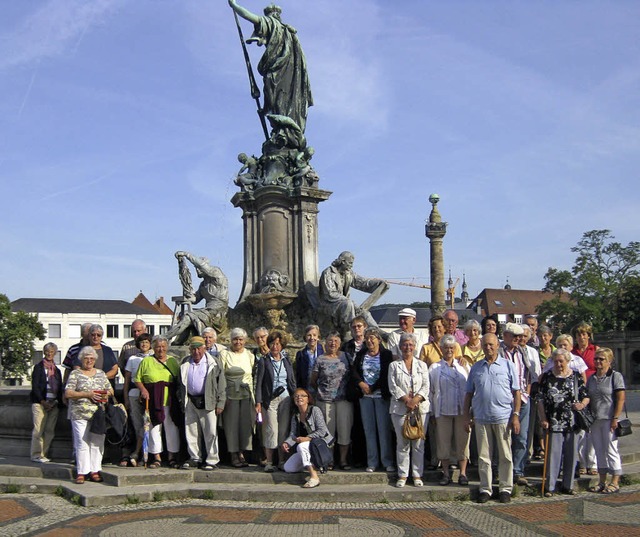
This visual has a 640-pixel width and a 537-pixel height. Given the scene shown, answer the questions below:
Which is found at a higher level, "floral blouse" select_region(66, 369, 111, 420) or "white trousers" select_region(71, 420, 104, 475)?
"floral blouse" select_region(66, 369, 111, 420)

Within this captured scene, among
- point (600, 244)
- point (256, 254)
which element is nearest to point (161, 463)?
point (256, 254)

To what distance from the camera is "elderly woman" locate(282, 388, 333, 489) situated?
8613 millimetres

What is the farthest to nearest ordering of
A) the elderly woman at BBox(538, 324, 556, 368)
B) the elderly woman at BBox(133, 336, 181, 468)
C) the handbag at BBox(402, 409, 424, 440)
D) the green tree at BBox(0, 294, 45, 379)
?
1. the green tree at BBox(0, 294, 45, 379)
2. the elderly woman at BBox(538, 324, 556, 368)
3. the elderly woman at BBox(133, 336, 181, 468)
4. the handbag at BBox(402, 409, 424, 440)

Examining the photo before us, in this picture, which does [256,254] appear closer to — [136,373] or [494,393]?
[136,373]

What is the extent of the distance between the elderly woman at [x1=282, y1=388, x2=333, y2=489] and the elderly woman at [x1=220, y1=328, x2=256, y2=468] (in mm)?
778

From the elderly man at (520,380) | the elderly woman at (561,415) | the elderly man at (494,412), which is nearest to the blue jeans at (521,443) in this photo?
the elderly man at (520,380)

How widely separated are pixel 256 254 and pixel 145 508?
971 cm

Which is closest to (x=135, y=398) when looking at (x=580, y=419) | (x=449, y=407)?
(x=449, y=407)

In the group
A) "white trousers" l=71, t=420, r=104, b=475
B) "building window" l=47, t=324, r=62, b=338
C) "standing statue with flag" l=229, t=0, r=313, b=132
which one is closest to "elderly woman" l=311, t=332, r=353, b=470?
"white trousers" l=71, t=420, r=104, b=475

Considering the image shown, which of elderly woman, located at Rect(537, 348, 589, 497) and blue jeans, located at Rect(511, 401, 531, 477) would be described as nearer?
elderly woman, located at Rect(537, 348, 589, 497)

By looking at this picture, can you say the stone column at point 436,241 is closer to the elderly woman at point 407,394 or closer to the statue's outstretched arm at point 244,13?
the statue's outstretched arm at point 244,13

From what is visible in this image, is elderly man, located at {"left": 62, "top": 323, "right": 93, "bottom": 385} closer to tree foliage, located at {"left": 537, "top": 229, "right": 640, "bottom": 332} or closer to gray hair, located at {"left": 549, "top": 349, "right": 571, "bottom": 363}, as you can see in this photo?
gray hair, located at {"left": 549, "top": 349, "right": 571, "bottom": 363}

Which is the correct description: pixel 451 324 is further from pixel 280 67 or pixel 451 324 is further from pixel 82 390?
pixel 280 67

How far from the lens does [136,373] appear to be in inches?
365
